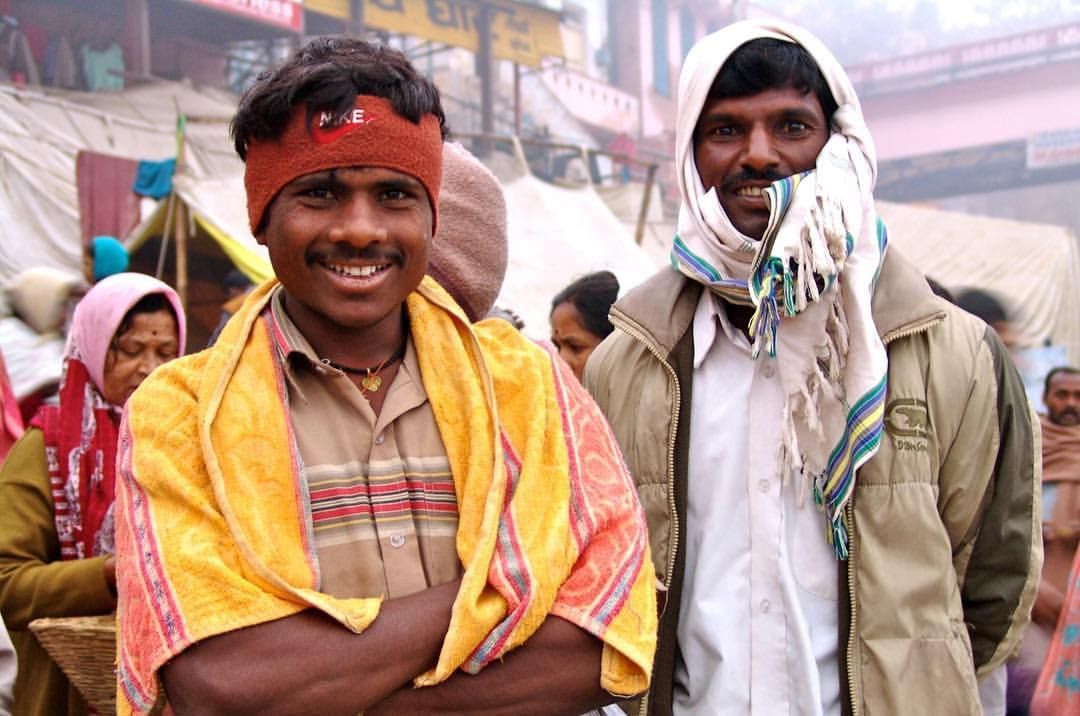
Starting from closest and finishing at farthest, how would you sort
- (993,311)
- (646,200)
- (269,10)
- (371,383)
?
(371,383) → (993,311) → (646,200) → (269,10)

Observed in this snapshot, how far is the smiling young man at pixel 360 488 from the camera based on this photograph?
4.47 feet

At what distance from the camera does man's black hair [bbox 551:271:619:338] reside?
3.87m

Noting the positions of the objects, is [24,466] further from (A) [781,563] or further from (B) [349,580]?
(A) [781,563]

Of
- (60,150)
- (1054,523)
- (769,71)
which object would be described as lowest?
(1054,523)

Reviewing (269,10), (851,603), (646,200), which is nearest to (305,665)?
(851,603)

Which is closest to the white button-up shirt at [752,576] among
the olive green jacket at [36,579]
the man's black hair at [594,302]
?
the olive green jacket at [36,579]

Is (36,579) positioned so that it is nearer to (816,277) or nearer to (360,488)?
(360,488)

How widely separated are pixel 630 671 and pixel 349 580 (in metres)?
0.41

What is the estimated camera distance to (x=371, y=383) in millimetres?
1608

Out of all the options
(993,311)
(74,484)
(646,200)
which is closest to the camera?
(74,484)

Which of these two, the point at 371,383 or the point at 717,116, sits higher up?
the point at 717,116

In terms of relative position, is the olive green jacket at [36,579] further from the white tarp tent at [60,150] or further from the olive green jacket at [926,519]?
the white tarp tent at [60,150]

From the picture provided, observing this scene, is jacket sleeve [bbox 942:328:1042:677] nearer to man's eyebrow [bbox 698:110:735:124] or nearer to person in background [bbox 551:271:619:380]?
man's eyebrow [bbox 698:110:735:124]

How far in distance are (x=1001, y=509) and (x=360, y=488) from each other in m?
1.24
